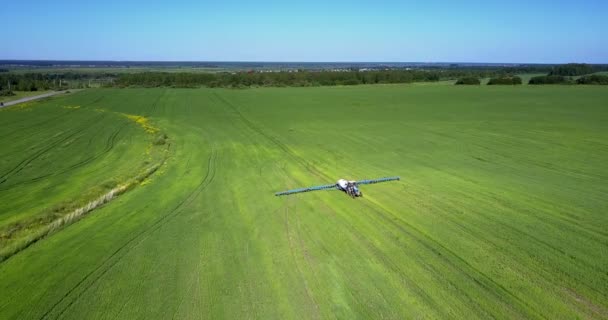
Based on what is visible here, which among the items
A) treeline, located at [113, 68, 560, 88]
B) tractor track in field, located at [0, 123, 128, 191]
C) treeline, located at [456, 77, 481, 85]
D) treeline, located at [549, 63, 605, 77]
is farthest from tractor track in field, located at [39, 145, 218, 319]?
treeline, located at [549, 63, 605, 77]

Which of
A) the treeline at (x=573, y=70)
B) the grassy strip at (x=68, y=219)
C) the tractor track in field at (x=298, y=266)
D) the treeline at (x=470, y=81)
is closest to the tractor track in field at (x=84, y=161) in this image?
the grassy strip at (x=68, y=219)

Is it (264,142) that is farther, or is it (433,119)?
(433,119)

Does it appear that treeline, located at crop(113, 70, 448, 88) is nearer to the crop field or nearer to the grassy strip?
the crop field

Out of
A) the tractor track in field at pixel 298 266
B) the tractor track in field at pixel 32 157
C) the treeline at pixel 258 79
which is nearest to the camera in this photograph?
the tractor track in field at pixel 298 266

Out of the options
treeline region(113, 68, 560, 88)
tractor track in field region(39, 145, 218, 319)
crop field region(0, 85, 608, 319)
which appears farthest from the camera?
treeline region(113, 68, 560, 88)

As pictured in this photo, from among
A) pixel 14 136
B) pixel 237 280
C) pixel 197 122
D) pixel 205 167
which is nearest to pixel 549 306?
pixel 237 280

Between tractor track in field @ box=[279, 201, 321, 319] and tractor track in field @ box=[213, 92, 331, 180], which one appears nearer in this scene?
tractor track in field @ box=[279, 201, 321, 319]

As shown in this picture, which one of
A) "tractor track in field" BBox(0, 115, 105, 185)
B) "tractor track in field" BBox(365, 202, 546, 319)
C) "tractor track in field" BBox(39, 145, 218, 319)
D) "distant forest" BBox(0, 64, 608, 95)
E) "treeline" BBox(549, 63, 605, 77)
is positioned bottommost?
"tractor track in field" BBox(39, 145, 218, 319)

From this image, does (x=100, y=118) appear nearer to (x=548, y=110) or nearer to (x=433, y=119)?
(x=433, y=119)

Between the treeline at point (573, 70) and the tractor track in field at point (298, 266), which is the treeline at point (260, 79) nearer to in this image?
the treeline at point (573, 70)
